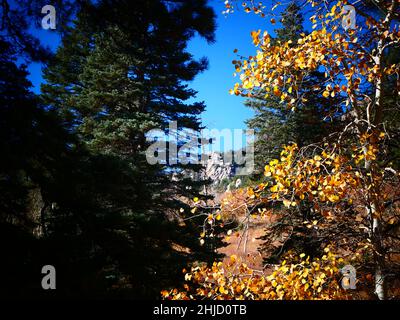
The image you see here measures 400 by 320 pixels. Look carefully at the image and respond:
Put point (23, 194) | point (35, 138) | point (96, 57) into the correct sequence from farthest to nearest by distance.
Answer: point (96, 57)
point (35, 138)
point (23, 194)

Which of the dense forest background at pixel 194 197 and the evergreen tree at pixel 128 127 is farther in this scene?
the evergreen tree at pixel 128 127

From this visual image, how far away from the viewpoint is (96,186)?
5.58m

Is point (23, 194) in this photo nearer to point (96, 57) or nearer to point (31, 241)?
point (31, 241)

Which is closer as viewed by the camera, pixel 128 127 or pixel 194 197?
pixel 194 197

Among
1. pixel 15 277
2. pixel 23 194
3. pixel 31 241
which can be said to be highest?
pixel 23 194

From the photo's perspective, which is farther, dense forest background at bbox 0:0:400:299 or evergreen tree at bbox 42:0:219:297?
evergreen tree at bbox 42:0:219:297

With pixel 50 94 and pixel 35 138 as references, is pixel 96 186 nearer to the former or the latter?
pixel 35 138

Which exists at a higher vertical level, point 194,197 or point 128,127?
point 128,127
